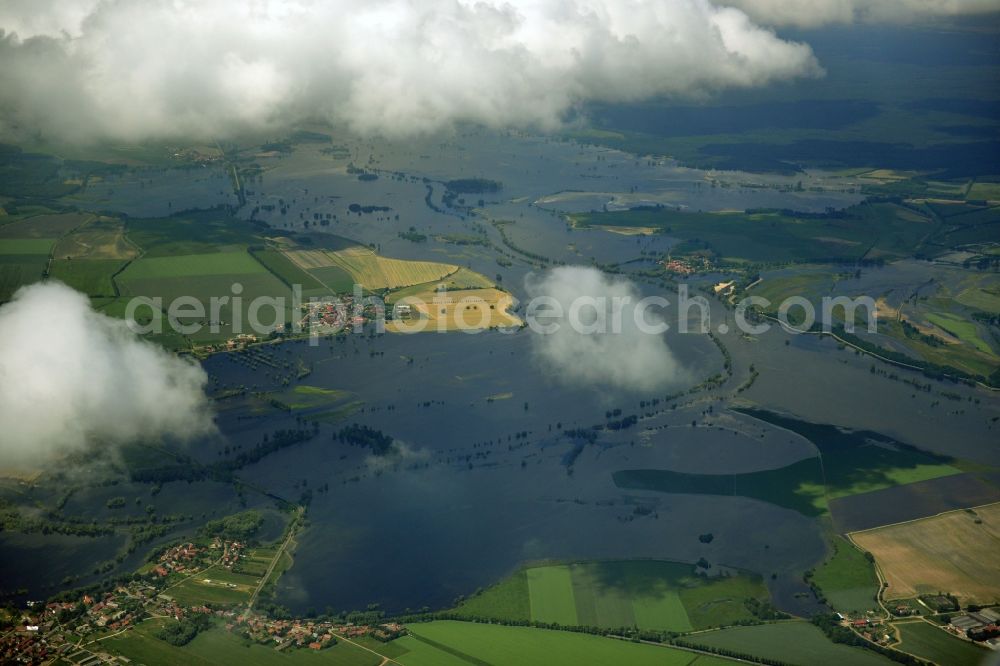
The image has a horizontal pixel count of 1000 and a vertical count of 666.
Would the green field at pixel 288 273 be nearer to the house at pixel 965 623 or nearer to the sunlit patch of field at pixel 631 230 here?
the sunlit patch of field at pixel 631 230

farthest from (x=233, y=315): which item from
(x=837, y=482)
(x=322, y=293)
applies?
(x=837, y=482)

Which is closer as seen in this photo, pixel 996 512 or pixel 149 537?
pixel 149 537

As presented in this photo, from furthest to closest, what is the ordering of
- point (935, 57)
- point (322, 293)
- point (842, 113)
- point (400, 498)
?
point (935, 57)
point (842, 113)
point (322, 293)
point (400, 498)

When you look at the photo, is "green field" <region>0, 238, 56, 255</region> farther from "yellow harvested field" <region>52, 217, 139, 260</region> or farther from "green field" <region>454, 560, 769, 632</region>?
"green field" <region>454, 560, 769, 632</region>

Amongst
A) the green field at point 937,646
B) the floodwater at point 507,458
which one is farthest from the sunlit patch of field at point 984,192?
the green field at point 937,646

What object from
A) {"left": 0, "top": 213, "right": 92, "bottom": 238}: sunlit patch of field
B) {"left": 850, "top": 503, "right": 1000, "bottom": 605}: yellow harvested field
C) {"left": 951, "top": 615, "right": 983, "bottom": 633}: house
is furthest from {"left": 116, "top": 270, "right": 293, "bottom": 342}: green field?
{"left": 951, "top": 615, "right": 983, "bottom": 633}: house

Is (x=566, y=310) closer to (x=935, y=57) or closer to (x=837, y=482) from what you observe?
(x=837, y=482)
